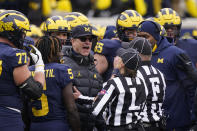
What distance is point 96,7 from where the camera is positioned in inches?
574

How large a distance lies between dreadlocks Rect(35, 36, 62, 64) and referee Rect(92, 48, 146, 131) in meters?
0.65

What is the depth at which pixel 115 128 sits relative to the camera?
5.25 m

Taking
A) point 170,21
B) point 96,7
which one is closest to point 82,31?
point 170,21

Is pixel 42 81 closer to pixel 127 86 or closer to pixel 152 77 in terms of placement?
pixel 127 86

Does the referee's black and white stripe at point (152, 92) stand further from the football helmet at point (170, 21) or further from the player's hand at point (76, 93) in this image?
the football helmet at point (170, 21)

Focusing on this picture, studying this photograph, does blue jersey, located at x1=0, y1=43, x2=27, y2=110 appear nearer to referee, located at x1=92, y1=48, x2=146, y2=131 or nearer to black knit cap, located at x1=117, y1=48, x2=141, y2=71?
referee, located at x1=92, y1=48, x2=146, y2=131

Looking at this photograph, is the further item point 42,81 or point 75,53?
point 75,53

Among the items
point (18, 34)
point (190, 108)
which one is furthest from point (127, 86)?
point (190, 108)

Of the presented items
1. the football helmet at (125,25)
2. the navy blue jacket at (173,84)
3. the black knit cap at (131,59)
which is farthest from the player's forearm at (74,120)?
the football helmet at (125,25)

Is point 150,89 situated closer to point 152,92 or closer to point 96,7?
point 152,92

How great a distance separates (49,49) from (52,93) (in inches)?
20.0

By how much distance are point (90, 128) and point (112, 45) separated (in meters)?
1.54

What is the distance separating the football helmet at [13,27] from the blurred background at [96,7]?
779cm

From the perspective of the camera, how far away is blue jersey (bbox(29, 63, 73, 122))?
5086mm
